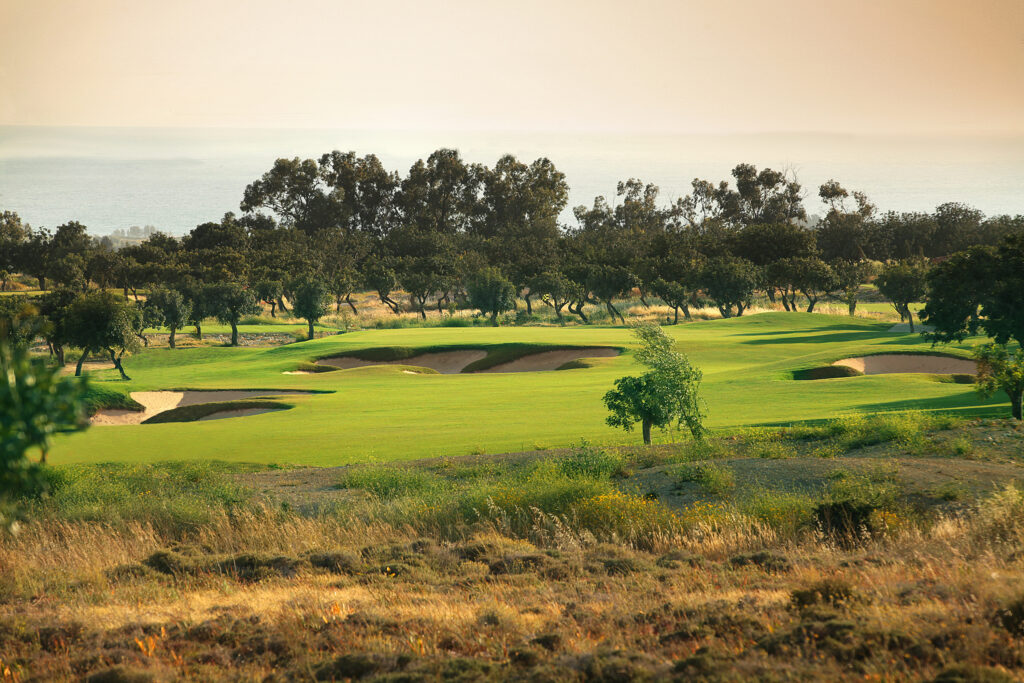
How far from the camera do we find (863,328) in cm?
6488

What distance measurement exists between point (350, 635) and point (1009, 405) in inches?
940

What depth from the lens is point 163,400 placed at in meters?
38.7

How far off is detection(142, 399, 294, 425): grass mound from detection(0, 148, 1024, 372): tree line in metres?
8.77

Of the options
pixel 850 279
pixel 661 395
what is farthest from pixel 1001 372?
pixel 850 279

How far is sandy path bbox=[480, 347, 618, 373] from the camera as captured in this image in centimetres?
5012

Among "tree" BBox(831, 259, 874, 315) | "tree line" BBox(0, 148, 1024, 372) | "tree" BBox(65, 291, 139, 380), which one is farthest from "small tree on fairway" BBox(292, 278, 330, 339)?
"tree" BBox(831, 259, 874, 315)

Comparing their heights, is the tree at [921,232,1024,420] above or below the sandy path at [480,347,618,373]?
above

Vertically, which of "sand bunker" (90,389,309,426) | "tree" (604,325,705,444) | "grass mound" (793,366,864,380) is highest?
"tree" (604,325,705,444)

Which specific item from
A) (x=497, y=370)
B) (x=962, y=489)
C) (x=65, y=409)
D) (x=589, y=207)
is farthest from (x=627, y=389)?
(x=589, y=207)

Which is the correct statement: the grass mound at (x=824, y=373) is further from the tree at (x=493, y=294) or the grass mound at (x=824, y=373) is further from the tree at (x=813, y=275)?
the tree at (x=493, y=294)

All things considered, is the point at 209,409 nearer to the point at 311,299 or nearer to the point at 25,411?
the point at 25,411

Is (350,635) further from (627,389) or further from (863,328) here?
(863,328)

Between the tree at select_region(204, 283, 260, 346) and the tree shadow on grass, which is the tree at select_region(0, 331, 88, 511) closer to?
the tree shadow on grass

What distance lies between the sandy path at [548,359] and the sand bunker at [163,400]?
48.0 ft
